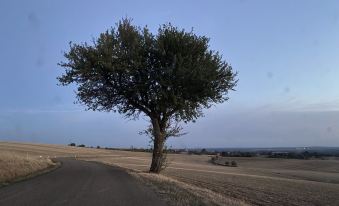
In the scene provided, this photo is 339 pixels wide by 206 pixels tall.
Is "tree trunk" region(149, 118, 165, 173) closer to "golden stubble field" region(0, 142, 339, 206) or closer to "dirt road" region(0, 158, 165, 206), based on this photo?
"golden stubble field" region(0, 142, 339, 206)

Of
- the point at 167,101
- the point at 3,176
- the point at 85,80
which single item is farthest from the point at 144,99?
the point at 3,176

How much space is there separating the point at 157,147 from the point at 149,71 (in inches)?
211

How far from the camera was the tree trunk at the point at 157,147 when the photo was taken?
35.0 metres

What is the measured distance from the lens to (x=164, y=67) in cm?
3306

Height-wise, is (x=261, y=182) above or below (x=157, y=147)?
below

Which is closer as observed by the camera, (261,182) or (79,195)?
(79,195)

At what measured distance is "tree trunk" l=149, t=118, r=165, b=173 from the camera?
35031 mm

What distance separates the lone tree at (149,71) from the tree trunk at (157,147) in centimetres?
9

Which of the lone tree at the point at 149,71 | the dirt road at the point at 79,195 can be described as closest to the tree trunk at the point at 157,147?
the lone tree at the point at 149,71

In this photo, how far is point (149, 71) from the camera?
3338 centimetres

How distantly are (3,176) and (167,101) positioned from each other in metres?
11.7

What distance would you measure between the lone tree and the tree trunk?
0.30ft

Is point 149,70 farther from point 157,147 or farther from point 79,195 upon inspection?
point 79,195

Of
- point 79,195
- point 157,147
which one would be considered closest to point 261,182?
point 157,147
